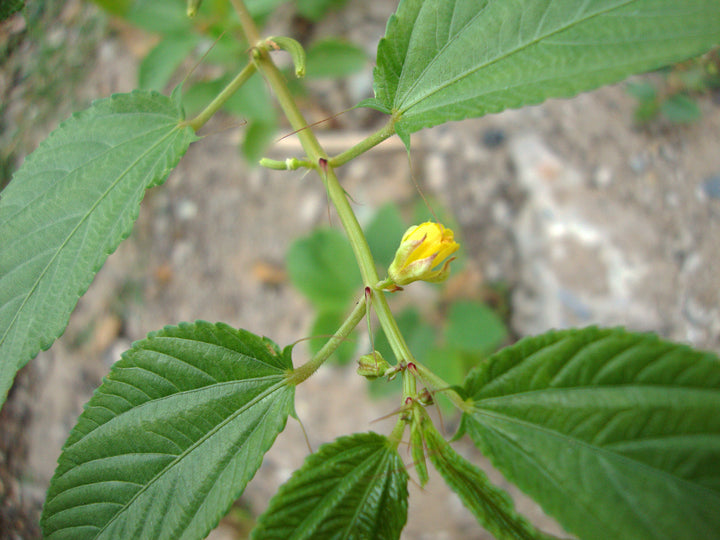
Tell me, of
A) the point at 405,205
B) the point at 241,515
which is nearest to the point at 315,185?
the point at 405,205

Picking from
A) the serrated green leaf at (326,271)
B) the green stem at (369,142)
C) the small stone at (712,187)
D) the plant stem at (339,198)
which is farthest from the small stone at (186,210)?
the small stone at (712,187)

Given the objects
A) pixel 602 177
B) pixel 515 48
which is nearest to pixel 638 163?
pixel 602 177

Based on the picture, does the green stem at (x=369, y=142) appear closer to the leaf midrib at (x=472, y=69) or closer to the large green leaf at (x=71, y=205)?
the leaf midrib at (x=472, y=69)

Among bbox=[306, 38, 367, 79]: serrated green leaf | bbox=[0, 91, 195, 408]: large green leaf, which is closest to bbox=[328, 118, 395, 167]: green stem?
bbox=[0, 91, 195, 408]: large green leaf

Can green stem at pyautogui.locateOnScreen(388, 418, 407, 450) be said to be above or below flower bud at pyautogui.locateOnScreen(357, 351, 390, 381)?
below

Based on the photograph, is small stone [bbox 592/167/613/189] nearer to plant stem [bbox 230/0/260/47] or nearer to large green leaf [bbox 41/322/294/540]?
plant stem [bbox 230/0/260/47]

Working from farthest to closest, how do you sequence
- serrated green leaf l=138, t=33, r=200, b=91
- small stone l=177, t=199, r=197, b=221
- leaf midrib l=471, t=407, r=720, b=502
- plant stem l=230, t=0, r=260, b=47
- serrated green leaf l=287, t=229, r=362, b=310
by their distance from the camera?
small stone l=177, t=199, r=197, b=221
serrated green leaf l=287, t=229, r=362, b=310
serrated green leaf l=138, t=33, r=200, b=91
plant stem l=230, t=0, r=260, b=47
leaf midrib l=471, t=407, r=720, b=502

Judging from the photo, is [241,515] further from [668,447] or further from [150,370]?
[668,447]
